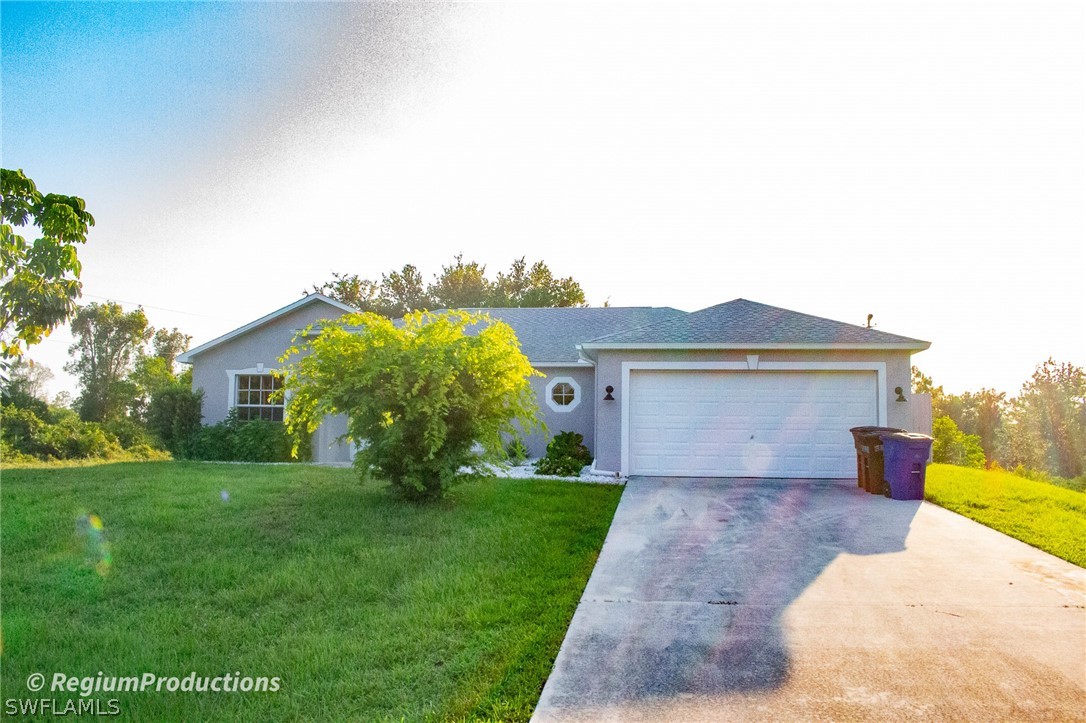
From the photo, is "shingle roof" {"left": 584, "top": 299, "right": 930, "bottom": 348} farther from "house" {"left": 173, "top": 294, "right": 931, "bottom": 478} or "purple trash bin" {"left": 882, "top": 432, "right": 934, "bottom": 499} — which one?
"purple trash bin" {"left": 882, "top": 432, "right": 934, "bottom": 499}

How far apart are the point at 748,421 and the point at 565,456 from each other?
385 centimetres

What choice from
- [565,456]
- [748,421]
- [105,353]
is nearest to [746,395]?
[748,421]

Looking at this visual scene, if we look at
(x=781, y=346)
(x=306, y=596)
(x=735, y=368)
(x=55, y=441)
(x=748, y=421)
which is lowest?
(x=55, y=441)

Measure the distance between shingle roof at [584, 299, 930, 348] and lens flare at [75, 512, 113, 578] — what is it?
783cm

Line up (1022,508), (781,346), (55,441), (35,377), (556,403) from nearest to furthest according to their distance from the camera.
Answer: (1022,508) → (781,346) → (556,403) → (55,441) → (35,377)

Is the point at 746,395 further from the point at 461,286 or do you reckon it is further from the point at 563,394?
the point at 461,286

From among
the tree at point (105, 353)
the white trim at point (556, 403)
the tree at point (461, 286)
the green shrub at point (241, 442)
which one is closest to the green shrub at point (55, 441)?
the green shrub at point (241, 442)

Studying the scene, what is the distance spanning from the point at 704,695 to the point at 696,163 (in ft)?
29.2

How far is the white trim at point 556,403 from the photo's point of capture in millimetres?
15320

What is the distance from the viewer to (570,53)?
8.27 meters

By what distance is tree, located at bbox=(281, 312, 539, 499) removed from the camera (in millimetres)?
7992

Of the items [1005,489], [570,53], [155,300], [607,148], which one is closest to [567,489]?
[607,148]

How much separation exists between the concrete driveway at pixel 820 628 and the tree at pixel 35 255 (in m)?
10.3

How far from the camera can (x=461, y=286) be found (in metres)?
37.4
